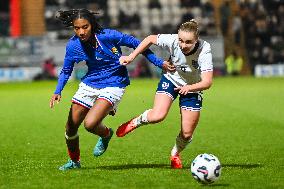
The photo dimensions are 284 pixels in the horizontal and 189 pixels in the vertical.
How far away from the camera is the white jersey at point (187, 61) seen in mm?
9805

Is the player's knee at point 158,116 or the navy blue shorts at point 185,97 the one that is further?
the navy blue shorts at point 185,97

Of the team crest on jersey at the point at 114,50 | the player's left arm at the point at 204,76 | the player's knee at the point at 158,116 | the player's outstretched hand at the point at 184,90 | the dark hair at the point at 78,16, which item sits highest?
the dark hair at the point at 78,16

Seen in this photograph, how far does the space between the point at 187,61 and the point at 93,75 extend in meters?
1.21

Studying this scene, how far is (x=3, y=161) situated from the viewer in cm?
1130

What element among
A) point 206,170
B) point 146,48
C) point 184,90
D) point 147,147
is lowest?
point 147,147

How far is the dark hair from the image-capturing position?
9.88 metres

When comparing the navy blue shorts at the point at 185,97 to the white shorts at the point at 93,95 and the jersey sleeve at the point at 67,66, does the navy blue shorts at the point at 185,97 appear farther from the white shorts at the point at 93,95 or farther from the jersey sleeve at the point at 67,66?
the jersey sleeve at the point at 67,66

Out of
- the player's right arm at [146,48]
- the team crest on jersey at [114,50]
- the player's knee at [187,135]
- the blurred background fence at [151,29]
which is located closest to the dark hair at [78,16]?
the team crest on jersey at [114,50]

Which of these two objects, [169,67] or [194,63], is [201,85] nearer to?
[194,63]

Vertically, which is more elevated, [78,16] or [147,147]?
[78,16]

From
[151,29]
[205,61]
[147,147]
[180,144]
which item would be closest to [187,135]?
[180,144]

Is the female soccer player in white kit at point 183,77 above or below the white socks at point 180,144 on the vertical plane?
above

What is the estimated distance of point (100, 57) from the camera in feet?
33.4

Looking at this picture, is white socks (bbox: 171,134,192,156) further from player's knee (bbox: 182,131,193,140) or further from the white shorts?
the white shorts
